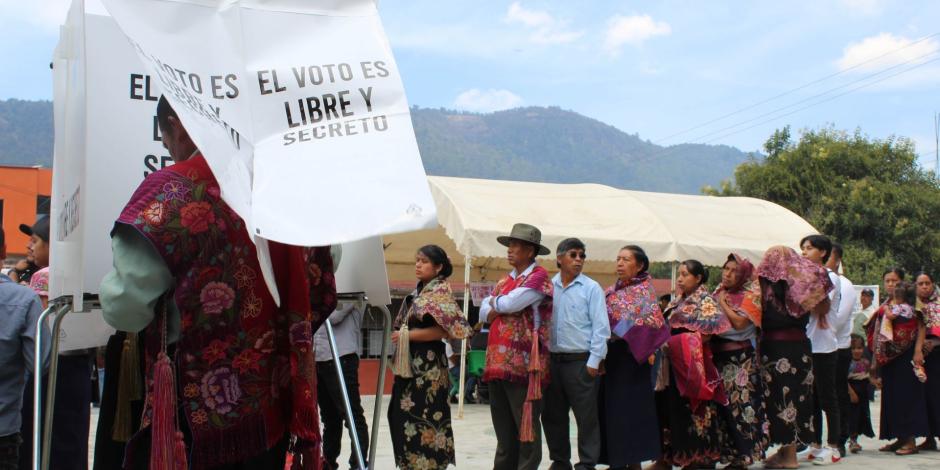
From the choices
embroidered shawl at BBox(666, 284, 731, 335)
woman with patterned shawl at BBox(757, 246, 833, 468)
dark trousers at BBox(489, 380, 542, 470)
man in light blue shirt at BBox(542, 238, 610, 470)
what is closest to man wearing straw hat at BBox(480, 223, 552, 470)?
dark trousers at BBox(489, 380, 542, 470)

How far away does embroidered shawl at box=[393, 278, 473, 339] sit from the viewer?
23.2ft

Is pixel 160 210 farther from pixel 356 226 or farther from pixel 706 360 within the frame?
pixel 706 360

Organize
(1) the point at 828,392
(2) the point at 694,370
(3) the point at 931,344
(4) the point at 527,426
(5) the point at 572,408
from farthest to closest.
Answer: (3) the point at 931,344
(1) the point at 828,392
(2) the point at 694,370
(5) the point at 572,408
(4) the point at 527,426

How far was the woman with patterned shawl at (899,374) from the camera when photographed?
9258 millimetres

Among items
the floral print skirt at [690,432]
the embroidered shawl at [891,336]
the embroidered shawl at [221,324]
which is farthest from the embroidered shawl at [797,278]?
the embroidered shawl at [221,324]

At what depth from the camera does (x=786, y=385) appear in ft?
26.3

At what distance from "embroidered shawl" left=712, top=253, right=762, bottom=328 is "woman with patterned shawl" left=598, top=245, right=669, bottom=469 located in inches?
33.8

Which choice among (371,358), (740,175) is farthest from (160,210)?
(740,175)

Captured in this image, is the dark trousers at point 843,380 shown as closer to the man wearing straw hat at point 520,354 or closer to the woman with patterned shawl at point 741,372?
the woman with patterned shawl at point 741,372

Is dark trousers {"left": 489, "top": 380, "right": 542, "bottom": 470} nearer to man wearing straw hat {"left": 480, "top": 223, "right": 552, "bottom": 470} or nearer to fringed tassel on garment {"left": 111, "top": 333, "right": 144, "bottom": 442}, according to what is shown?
man wearing straw hat {"left": 480, "top": 223, "right": 552, "bottom": 470}

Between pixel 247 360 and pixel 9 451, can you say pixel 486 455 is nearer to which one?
pixel 9 451

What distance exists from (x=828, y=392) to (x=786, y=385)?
2.94 feet

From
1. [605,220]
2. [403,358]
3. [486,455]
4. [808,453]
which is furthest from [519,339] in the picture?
[605,220]

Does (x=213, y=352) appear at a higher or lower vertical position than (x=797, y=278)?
lower
